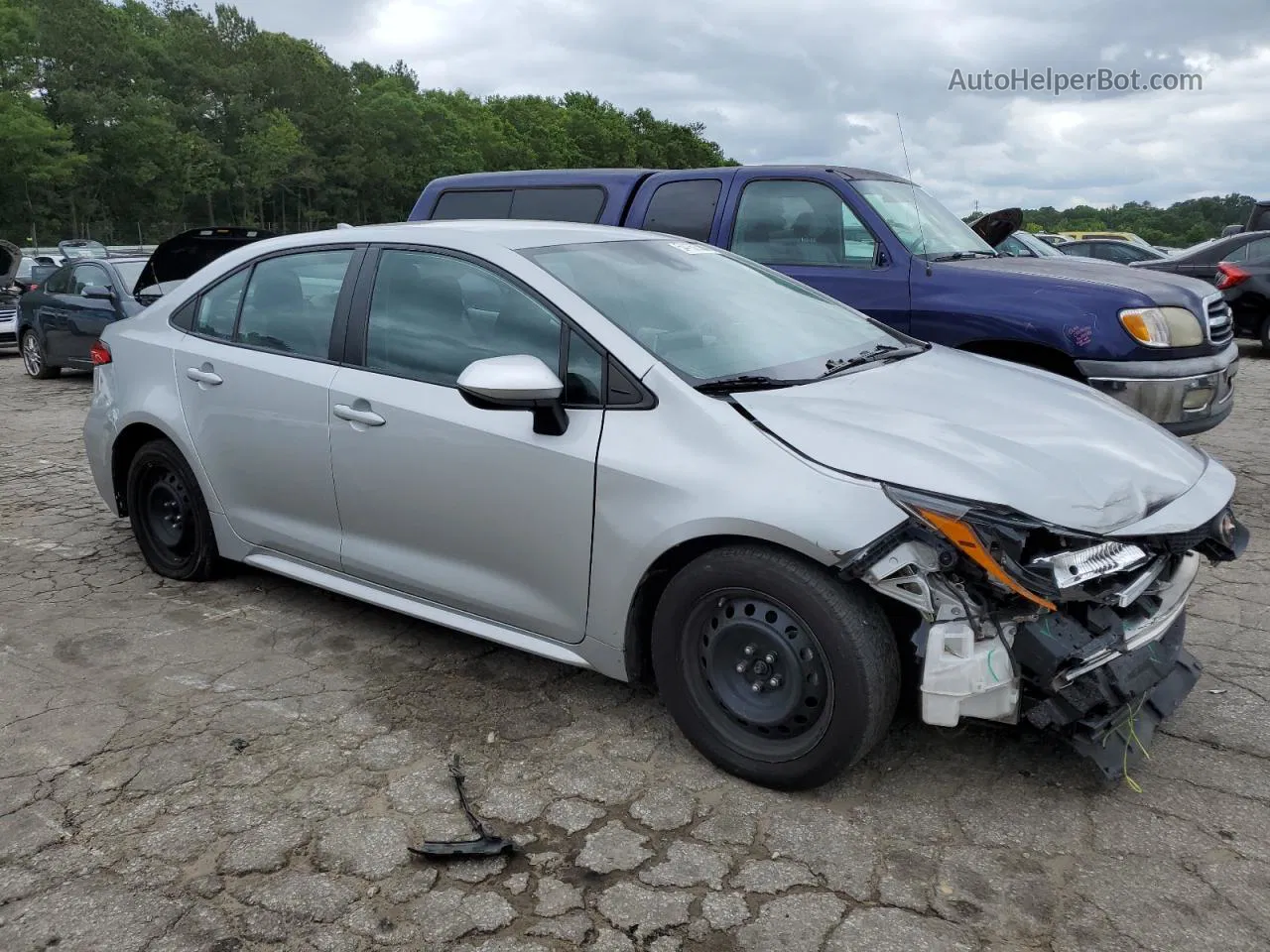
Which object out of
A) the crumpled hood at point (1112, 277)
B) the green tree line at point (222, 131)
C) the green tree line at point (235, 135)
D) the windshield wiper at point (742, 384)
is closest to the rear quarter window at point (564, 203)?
the crumpled hood at point (1112, 277)

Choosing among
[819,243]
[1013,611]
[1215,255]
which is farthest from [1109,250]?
[1013,611]

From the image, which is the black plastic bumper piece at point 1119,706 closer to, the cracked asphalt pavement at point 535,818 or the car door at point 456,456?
the cracked asphalt pavement at point 535,818

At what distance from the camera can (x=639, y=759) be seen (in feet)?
10.6

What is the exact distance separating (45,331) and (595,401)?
10791mm

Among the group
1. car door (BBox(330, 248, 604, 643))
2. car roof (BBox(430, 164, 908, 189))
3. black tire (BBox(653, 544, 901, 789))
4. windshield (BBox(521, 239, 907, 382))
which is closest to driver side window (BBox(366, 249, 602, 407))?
car door (BBox(330, 248, 604, 643))

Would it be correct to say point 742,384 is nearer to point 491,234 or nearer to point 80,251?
point 491,234

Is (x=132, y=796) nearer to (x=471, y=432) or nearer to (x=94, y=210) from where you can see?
(x=471, y=432)

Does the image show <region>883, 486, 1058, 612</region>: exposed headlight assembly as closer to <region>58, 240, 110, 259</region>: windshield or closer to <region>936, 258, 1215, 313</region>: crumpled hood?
<region>936, 258, 1215, 313</region>: crumpled hood

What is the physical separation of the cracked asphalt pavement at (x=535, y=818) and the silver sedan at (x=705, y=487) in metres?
0.23

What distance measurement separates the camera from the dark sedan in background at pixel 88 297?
377 inches

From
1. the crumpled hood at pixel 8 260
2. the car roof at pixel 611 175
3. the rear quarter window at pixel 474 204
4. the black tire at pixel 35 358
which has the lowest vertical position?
the black tire at pixel 35 358

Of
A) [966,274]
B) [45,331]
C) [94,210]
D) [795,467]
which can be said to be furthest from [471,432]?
[94,210]

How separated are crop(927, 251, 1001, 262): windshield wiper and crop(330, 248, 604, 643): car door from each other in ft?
11.4

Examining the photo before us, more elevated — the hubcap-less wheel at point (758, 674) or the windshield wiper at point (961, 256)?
the windshield wiper at point (961, 256)
